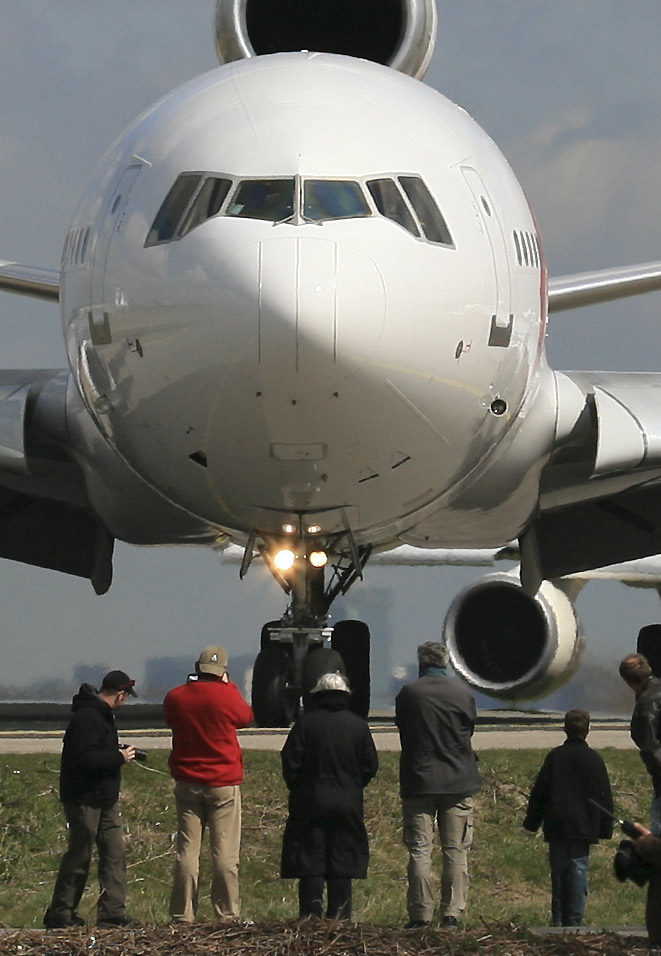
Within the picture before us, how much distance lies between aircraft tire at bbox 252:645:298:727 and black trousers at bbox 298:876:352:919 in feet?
20.5

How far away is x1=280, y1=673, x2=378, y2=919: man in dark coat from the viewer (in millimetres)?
8961

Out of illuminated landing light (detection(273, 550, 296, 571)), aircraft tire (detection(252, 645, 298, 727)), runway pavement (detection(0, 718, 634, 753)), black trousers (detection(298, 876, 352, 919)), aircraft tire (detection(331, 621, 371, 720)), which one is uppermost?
illuminated landing light (detection(273, 550, 296, 571))

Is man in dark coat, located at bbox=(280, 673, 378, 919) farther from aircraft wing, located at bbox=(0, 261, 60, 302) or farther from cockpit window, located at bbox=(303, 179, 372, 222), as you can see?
aircraft wing, located at bbox=(0, 261, 60, 302)

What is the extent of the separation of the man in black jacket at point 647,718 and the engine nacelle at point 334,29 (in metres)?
8.41

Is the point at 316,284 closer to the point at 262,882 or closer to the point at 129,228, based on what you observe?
the point at 129,228

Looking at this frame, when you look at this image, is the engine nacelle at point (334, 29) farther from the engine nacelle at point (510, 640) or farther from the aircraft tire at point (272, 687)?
the engine nacelle at point (510, 640)

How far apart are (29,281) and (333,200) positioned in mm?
4783

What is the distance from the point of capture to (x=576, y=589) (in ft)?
78.4

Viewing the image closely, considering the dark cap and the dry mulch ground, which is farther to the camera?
the dark cap

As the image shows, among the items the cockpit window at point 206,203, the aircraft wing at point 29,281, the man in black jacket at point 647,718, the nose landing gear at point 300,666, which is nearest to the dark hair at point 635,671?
the man in black jacket at point 647,718

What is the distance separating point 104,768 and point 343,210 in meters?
3.64

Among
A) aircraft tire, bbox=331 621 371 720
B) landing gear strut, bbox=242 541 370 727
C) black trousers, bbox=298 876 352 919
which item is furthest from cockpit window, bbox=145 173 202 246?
aircraft tire, bbox=331 621 371 720

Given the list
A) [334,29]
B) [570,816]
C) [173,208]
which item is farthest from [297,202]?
[334,29]

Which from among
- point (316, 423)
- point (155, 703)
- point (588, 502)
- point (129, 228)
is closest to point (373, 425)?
point (316, 423)
